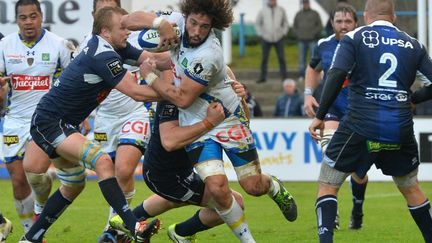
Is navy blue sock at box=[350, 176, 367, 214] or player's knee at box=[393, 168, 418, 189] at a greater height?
player's knee at box=[393, 168, 418, 189]

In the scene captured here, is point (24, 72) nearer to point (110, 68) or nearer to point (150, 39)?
point (110, 68)

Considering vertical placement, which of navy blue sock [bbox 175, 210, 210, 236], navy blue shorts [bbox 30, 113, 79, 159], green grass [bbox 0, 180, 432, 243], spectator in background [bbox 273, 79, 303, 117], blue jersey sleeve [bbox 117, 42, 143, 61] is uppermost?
blue jersey sleeve [bbox 117, 42, 143, 61]

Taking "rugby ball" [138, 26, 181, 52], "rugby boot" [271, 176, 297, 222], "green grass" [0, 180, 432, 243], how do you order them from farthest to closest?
"green grass" [0, 180, 432, 243] → "rugby boot" [271, 176, 297, 222] → "rugby ball" [138, 26, 181, 52]

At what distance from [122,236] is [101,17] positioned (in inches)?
85.4

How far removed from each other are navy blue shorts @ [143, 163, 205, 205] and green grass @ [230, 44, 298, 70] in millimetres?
16403

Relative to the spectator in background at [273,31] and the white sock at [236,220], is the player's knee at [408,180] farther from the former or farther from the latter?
the spectator in background at [273,31]

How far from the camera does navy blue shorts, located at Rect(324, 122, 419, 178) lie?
941 centimetres

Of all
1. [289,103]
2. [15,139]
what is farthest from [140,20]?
[289,103]

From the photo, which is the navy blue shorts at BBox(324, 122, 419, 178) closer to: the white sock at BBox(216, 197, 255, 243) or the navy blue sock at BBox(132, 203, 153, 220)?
the white sock at BBox(216, 197, 255, 243)

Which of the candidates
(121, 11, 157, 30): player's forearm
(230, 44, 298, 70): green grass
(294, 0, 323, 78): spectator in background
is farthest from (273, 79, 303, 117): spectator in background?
(121, 11, 157, 30): player's forearm

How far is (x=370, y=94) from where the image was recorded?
371 inches

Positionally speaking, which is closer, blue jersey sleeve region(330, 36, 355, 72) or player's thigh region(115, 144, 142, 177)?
blue jersey sleeve region(330, 36, 355, 72)

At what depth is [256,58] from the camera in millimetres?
28656

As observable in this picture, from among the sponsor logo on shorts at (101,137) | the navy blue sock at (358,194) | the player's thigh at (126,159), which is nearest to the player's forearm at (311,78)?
the navy blue sock at (358,194)
